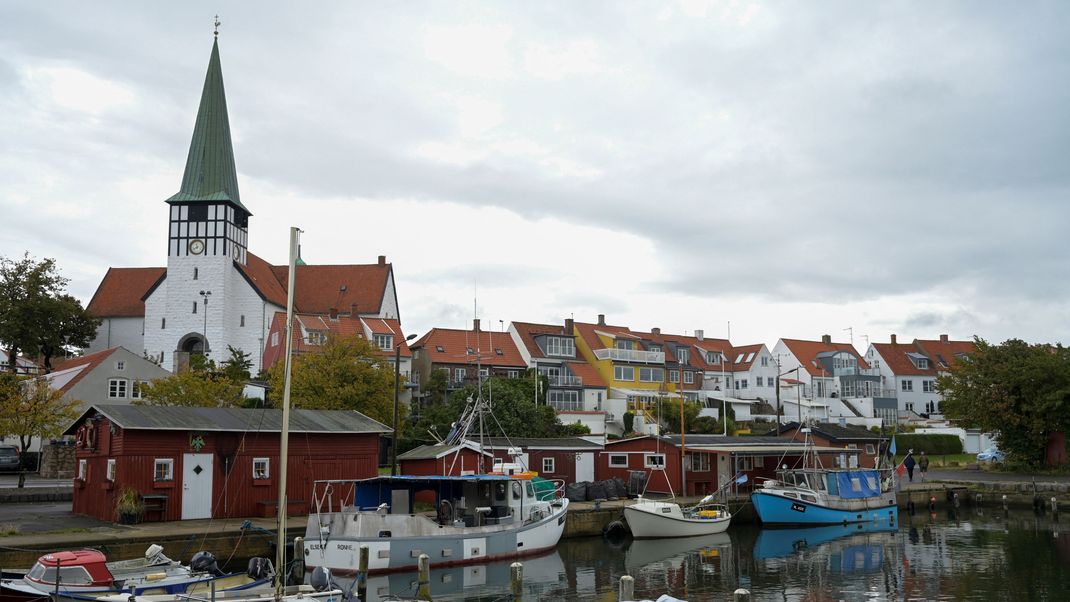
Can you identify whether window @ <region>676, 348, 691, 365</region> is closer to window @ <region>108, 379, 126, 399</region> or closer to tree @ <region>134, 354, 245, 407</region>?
tree @ <region>134, 354, 245, 407</region>

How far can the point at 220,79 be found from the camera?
8569cm

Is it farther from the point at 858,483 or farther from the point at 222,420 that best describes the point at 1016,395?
the point at 222,420

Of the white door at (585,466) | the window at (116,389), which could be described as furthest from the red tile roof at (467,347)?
the white door at (585,466)

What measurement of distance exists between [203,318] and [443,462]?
172 feet

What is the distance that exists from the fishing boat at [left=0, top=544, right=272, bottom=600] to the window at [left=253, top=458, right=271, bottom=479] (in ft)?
37.8

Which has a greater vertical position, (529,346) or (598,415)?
(529,346)

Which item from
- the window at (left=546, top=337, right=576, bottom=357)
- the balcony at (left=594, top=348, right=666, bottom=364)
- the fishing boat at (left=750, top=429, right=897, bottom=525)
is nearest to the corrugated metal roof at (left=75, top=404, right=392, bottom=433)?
the fishing boat at (left=750, top=429, right=897, bottom=525)

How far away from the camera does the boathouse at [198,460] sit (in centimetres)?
3117

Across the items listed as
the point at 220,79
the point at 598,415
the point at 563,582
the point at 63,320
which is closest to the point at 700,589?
the point at 563,582

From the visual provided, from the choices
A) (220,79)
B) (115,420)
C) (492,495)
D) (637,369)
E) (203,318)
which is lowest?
(492,495)

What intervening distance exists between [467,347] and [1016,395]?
40403 mm

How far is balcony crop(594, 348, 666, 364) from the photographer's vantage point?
78.8 meters

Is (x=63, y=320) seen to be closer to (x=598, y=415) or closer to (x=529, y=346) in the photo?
(x=529, y=346)

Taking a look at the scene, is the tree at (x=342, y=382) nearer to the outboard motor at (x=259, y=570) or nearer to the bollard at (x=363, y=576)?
the bollard at (x=363, y=576)
